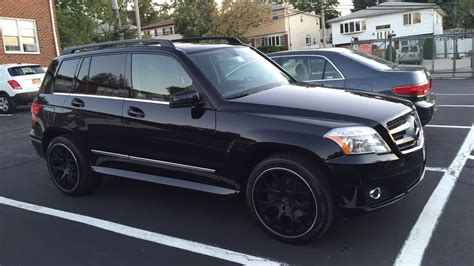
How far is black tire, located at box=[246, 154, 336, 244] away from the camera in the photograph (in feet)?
11.6

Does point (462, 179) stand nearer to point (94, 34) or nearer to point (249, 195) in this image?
point (249, 195)

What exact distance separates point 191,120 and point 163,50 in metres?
0.89

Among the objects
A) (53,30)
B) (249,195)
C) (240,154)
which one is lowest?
(249,195)

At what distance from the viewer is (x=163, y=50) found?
4512mm

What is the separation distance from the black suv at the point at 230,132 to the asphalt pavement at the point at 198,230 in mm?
291

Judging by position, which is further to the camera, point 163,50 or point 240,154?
point 163,50

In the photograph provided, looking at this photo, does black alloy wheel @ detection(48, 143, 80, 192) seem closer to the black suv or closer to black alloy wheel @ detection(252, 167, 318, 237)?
the black suv

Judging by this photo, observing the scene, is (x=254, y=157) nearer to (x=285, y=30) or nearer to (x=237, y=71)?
(x=237, y=71)

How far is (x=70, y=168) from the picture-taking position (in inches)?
209

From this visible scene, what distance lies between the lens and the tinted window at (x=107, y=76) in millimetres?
4832

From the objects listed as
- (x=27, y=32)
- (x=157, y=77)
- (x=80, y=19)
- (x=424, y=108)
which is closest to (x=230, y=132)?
(x=157, y=77)

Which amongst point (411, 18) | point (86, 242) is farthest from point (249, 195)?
point (411, 18)

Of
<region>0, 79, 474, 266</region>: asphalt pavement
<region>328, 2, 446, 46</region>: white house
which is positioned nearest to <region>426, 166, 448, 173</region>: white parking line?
<region>0, 79, 474, 266</region>: asphalt pavement

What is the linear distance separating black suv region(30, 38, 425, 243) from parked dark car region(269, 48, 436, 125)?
1.82 metres
